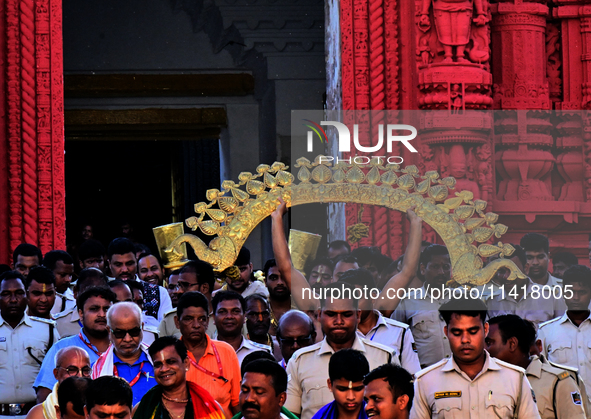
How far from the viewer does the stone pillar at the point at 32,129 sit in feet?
33.1

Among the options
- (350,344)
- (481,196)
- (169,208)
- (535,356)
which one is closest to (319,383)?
(350,344)

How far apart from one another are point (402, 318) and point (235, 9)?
8.08 m

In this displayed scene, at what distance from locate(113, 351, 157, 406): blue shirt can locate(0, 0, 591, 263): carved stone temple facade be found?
4.14m

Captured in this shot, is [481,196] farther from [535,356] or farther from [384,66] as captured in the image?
[535,356]

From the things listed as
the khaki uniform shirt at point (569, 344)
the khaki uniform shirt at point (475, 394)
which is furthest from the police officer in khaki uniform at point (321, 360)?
the khaki uniform shirt at point (569, 344)

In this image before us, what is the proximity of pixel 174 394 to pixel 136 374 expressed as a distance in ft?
2.07

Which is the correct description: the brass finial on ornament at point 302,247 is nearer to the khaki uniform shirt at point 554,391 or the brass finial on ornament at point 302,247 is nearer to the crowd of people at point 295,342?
the crowd of people at point 295,342

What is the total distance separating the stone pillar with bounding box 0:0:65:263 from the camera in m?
10.1

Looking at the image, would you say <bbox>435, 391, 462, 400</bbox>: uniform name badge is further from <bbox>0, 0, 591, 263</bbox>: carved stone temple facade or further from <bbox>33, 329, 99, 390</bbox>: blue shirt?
<bbox>0, 0, 591, 263</bbox>: carved stone temple facade

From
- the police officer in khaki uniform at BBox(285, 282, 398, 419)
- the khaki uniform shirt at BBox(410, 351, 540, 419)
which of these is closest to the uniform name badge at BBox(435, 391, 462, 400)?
the khaki uniform shirt at BBox(410, 351, 540, 419)

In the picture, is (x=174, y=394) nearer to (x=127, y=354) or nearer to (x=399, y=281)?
(x=127, y=354)

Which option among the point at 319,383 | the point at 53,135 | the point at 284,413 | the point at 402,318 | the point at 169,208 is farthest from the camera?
the point at 169,208

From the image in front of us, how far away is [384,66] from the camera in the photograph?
1062 cm

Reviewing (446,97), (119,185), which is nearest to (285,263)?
(446,97)
